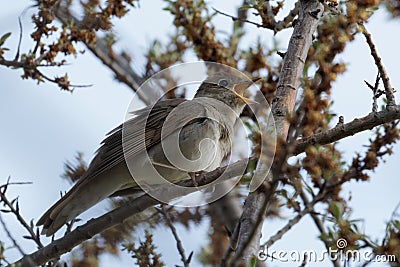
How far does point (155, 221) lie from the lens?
18.1ft

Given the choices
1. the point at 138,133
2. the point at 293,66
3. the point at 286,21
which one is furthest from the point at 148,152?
the point at 293,66

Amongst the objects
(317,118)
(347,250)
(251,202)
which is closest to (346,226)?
(347,250)

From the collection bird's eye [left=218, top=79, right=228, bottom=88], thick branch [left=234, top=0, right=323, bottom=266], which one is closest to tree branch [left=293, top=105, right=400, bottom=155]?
thick branch [left=234, top=0, right=323, bottom=266]

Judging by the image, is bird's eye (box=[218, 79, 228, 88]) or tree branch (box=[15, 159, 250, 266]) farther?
bird's eye (box=[218, 79, 228, 88])

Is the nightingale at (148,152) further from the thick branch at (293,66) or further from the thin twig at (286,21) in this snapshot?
the thick branch at (293,66)

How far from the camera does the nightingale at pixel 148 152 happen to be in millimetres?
5094

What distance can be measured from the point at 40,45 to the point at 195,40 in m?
1.35

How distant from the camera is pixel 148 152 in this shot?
5379mm

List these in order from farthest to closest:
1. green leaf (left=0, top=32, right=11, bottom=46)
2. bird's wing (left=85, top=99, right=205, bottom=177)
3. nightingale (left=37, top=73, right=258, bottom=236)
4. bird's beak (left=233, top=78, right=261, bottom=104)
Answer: bird's beak (left=233, top=78, right=261, bottom=104) → bird's wing (left=85, top=99, right=205, bottom=177) → nightingale (left=37, top=73, right=258, bottom=236) → green leaf (left=0, top=32, right=11, bottom=46)

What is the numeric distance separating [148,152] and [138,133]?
0.18 m

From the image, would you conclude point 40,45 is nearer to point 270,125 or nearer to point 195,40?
point 195,40

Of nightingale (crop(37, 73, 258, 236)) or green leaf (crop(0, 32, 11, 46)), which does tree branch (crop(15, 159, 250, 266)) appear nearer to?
nightingale (crop(37, 73, 258, 236))

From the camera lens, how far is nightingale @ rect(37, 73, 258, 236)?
509 centimetres

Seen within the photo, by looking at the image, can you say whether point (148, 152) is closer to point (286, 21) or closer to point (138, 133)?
point (138, 133)
